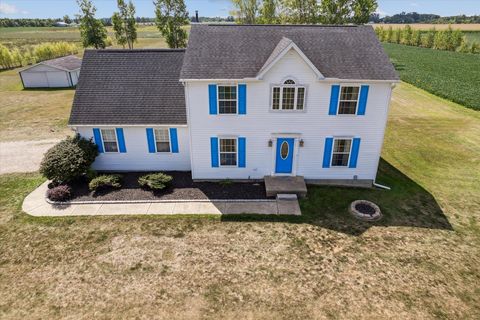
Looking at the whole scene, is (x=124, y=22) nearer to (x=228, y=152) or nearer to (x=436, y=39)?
(x=228, y=152)

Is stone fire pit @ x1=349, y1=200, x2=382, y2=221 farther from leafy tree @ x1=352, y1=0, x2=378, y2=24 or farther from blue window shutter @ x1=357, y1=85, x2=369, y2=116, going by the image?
leafy tree @ x1=352, y1=0, x2=378, y2=24

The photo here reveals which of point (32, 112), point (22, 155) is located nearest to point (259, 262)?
point (22, 155)

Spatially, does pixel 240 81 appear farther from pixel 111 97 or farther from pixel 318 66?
pixel 111 97

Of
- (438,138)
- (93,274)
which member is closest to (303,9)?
(438,138)

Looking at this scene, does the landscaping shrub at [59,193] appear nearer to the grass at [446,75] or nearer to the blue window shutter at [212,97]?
the blue window shutter at [212,97]

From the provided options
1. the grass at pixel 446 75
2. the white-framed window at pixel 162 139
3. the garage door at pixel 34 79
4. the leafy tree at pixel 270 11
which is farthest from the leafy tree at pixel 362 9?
the garage door at pixel 34 79

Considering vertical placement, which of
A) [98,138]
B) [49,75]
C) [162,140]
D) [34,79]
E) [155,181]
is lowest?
[155,181]

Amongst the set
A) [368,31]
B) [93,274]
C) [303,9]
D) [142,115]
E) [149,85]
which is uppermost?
[303,9]
